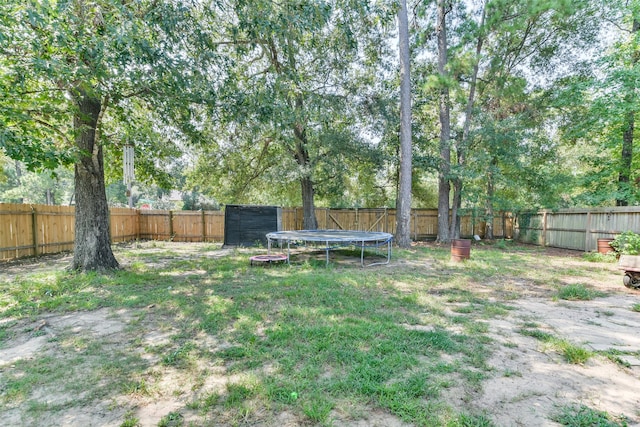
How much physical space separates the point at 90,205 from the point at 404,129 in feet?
28.6

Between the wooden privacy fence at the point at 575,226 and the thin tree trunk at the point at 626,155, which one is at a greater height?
the thin tree trunk at the point at 626,155

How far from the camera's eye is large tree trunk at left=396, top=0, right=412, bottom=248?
30.6ft

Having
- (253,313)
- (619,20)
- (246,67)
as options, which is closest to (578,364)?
(253,313)

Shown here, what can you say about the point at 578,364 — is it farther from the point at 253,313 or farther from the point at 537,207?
the point at 537,207

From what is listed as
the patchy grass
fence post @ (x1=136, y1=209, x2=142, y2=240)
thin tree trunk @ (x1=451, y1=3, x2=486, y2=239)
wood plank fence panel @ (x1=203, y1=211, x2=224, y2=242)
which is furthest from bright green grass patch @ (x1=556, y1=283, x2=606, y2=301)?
fence post @ (x1=136, y1=209, x2=142, y2=240)

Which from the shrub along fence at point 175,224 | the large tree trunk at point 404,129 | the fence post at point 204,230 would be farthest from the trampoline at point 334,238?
the fence post at point 204,230

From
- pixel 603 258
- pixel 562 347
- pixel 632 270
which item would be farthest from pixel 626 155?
pixel 562 347

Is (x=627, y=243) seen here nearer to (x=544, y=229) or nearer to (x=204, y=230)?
(x=544, y=229)

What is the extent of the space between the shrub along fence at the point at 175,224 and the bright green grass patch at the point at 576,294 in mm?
7934

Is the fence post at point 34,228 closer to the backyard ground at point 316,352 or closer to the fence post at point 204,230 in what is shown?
the backyard ground at point 316,352

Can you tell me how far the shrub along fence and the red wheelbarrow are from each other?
7.33 m

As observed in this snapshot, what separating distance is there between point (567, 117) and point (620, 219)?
515 centimetres

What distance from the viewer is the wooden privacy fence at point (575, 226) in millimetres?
8039

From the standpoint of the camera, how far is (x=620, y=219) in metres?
8.09
